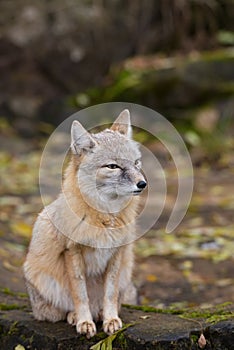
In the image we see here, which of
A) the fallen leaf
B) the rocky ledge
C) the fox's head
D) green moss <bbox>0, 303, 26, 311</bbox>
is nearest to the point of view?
the rocky ledge

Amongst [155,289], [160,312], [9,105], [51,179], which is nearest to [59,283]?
[160,312]

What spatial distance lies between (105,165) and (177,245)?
478cm

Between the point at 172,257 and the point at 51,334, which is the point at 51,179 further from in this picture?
the point at 51,334

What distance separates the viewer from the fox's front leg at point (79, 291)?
4.84m

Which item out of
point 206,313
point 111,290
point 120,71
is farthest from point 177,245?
point 120,71

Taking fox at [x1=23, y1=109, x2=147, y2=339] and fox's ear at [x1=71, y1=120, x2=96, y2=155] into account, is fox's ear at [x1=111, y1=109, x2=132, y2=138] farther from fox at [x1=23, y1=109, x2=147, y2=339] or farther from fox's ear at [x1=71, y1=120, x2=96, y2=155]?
fox's ear at [x1=71, y1=120, x2=96, y2=155]

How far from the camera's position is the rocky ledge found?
457 centimetres

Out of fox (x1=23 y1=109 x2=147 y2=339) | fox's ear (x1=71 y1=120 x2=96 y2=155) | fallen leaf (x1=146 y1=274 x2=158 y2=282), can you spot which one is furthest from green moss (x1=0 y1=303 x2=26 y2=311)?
fallen leaf (x1=146 y1=274 x2=158 y2=282)

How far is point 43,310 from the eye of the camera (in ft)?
17.3

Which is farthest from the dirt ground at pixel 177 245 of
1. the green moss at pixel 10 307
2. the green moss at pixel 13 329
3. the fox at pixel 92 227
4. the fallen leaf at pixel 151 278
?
the fox at pixel 92 227

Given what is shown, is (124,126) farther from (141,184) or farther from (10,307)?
(10,307)

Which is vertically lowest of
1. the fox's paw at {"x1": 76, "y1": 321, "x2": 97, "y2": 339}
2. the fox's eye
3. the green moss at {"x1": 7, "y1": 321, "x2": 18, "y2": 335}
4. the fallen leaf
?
the fox's paw at {"x1": 76, "y1": 321, "x2": 97, "y2": 339}

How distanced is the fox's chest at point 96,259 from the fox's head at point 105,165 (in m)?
0.35

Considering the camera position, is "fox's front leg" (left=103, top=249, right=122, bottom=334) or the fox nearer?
the fox
